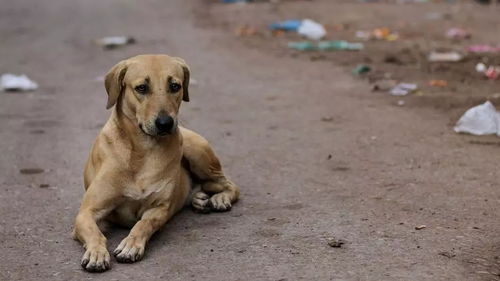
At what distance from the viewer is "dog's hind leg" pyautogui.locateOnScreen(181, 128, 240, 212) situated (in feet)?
18.0

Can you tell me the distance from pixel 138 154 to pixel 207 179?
33.1 inches

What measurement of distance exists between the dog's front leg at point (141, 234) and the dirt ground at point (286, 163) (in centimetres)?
6

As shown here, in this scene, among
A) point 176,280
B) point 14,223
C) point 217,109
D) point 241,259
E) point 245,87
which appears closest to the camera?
point 176,280

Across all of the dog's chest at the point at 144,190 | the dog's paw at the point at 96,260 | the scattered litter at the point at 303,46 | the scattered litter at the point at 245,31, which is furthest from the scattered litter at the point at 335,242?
the scattered litter at the point at 245,31

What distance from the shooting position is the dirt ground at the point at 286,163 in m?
4.51

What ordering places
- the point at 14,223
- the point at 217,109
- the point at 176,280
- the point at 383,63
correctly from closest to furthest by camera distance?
the point at 176,280 → the point at 14,223 → the point at 217,109 → the point at 383,63

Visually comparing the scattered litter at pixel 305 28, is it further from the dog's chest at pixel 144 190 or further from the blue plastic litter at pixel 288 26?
the dog's chest at pixel 144 190

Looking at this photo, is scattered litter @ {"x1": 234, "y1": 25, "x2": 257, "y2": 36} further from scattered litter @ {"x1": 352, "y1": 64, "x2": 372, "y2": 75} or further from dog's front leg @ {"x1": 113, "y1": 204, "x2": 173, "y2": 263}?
dog's front leg @ {"x1": 113, "y1": 204, "x2": 173, "y2": 263}

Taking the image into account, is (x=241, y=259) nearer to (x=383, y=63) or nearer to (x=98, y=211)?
(x=98, y=211)

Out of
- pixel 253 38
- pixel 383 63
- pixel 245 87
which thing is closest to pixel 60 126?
pixel 245 87

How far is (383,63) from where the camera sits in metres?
11.2

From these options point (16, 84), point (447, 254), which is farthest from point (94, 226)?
point (16, 84)

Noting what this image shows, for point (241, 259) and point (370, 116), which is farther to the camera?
point (370, 116)

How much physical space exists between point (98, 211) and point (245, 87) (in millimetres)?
5491
